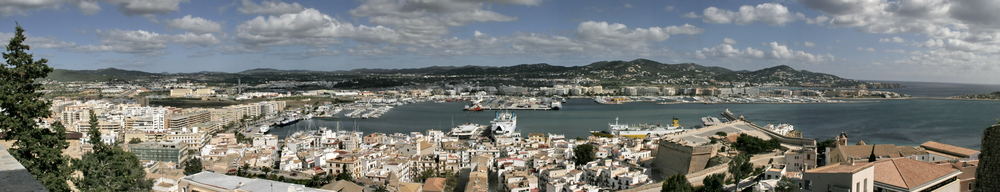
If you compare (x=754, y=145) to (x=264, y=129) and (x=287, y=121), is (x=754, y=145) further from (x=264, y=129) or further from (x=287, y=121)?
(x=287, y=121)

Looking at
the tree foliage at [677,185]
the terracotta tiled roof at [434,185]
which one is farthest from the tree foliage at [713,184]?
the terracotta tiled roof at [434,185]

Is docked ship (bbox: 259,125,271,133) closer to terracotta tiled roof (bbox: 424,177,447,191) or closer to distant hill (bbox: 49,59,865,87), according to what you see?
terracotta tiled roof (bbox: 424,177,447,191)

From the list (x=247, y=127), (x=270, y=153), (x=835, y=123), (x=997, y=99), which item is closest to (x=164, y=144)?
(x=270, y=153)

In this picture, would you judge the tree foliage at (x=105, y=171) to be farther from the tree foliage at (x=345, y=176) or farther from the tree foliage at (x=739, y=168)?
the tree foliage at (x=345, y=176)

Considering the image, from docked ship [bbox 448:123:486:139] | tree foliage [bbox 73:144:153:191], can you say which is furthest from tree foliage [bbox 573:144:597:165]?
tree foliage [bbox 73:144:153:191]

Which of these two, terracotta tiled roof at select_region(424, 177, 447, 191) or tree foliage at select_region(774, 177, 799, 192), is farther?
terracotta tiled roof at select_region(424, 177, 447, 191)

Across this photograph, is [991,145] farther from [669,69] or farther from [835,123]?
[669,69]

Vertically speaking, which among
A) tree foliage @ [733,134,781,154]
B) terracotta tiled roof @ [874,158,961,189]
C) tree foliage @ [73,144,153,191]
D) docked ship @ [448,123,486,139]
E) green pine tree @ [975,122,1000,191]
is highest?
green pine tree @ [975,122,1000,191]
